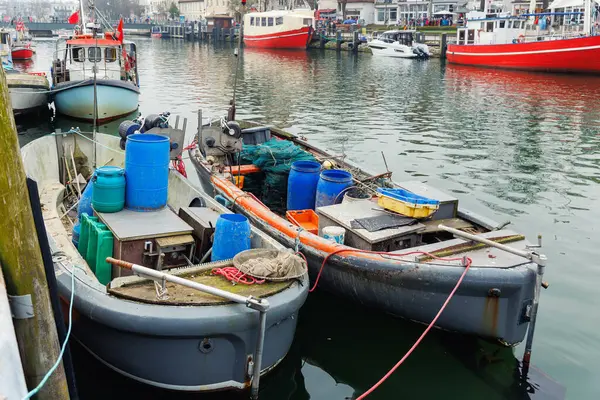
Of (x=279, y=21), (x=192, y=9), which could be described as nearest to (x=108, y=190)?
(x=279, y=21)

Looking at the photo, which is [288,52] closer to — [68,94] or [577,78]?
[577,78]

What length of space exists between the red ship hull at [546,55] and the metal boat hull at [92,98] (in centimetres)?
2802

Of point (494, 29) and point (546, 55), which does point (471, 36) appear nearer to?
point (494, 29)

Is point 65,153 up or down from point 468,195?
up

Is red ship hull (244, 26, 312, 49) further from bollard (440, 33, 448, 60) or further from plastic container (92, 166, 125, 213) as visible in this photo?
plastic container (92, 166, 125, 213)

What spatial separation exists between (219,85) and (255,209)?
85.7ft

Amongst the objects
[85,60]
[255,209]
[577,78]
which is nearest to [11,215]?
[255,209]

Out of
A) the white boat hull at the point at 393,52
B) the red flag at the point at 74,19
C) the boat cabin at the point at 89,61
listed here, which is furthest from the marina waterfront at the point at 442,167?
the white boat hull at the point at 393,52

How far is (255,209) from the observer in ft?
27.2

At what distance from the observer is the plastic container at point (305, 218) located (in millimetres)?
8469

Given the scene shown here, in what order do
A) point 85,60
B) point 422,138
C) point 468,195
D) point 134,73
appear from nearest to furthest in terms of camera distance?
point 468,195 → point 422,138 → point 85,60 → point 134,73

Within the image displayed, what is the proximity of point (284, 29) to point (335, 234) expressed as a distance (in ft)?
197

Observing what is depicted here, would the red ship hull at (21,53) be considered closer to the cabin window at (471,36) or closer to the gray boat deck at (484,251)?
the cabin window at (471,36)

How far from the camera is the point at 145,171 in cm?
721
